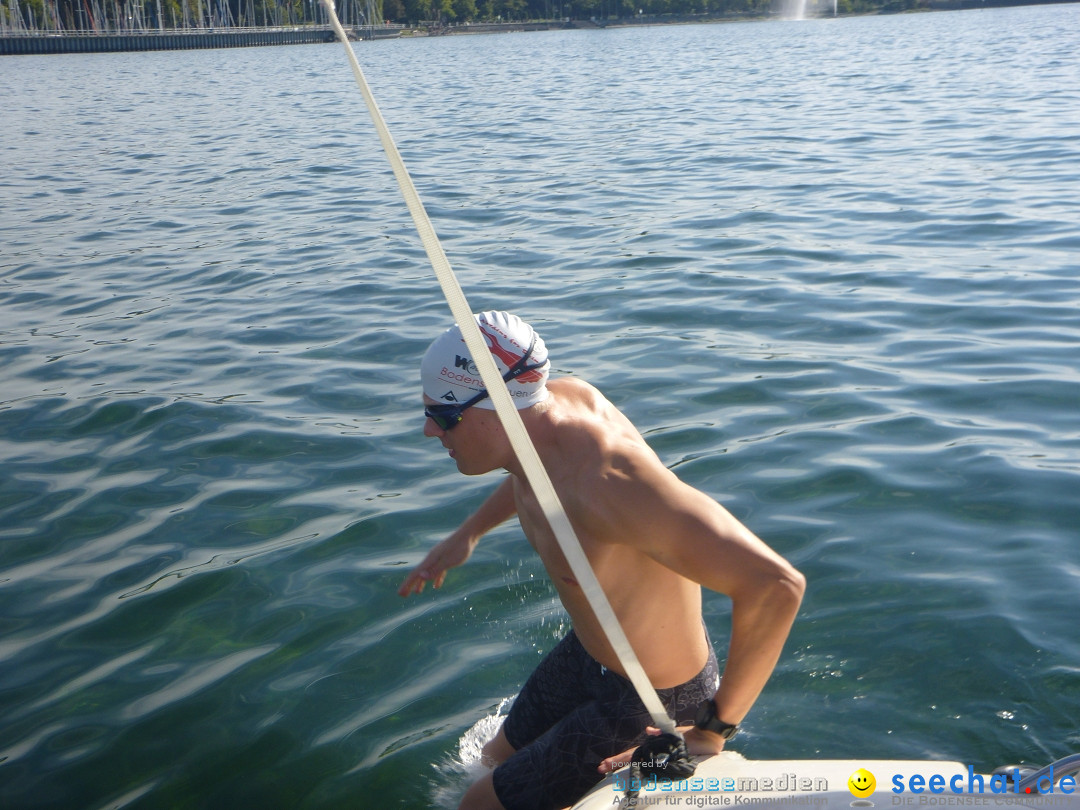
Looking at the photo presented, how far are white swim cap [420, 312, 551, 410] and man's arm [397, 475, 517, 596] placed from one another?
0.84 m

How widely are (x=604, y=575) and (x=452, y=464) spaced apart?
368cm

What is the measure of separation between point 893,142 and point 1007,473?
13.0 meters

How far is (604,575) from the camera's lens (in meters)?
2.96

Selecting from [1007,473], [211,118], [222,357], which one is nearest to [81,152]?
[211,118]

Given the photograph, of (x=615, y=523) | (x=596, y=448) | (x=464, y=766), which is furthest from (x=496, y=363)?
(x=464, y=766)

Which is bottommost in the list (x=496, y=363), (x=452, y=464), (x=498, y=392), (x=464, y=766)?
(x=464, y=766)

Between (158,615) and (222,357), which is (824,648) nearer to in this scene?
(158,615)

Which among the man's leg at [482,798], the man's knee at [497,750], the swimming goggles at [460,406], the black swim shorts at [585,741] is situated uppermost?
the swimming goggles at [460,406]

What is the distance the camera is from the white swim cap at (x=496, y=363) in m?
3.06

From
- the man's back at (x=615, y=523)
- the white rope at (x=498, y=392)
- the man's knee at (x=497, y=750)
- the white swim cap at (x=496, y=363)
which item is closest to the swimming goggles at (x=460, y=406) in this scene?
the white swim cap at (x=496, y=363)

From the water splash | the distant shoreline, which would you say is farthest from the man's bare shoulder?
the distant shoreline

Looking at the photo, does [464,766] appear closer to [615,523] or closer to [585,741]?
[585,741]

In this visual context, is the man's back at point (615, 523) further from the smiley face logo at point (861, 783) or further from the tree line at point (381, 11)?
the tree line at point (381, 11)

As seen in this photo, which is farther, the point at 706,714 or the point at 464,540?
the point at 464,540
